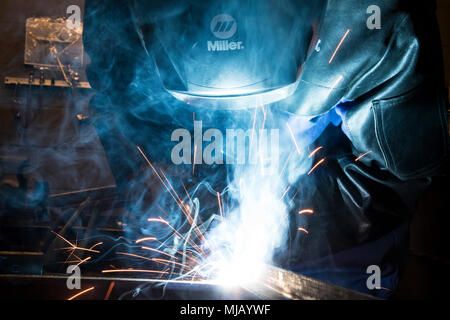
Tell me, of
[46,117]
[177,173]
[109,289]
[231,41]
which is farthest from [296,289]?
[46,117]

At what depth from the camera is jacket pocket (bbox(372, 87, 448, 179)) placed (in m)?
1.33

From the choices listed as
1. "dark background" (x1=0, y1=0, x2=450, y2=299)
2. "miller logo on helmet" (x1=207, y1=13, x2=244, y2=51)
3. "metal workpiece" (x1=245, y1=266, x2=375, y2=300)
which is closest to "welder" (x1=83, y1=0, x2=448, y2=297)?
"miller logo on helmet" (x1=207, y1=13, x2=244, y2=51)

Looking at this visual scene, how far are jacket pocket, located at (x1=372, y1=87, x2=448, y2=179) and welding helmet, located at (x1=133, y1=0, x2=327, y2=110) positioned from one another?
60 centimetres

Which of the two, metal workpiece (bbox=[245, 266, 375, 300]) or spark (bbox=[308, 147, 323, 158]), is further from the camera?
spark (bbox=[308, 147, 323, 158])

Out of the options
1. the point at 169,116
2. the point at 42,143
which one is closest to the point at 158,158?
the point at 169,116

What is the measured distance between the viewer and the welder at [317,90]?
1068 millimetres

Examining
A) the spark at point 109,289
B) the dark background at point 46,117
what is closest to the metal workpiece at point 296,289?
the spark at point 109,289

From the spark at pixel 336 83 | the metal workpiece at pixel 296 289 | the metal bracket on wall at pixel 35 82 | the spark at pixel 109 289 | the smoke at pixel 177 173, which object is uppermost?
the metal bracket on wall at pixel 35 82

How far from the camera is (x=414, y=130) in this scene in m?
1.36
